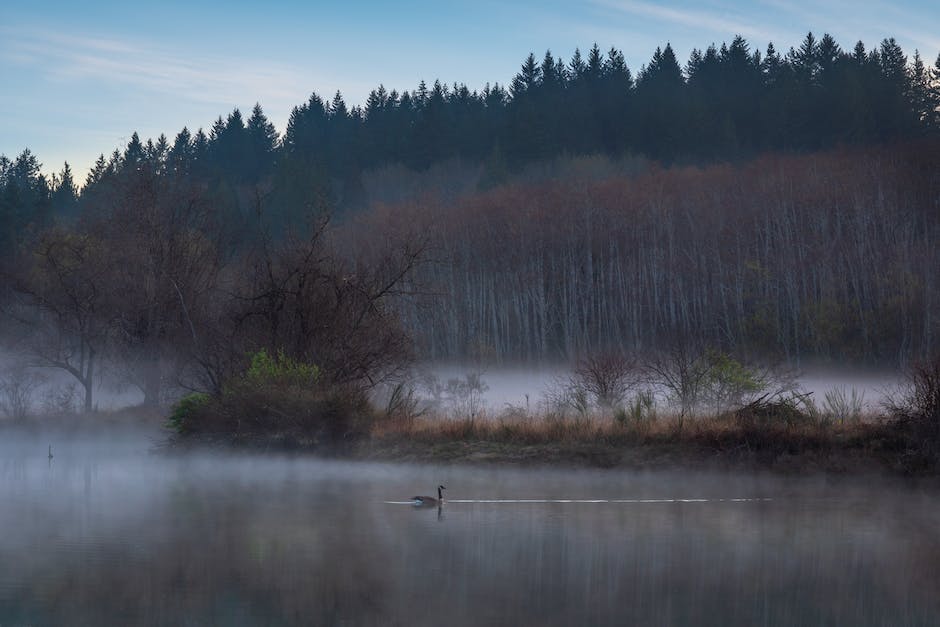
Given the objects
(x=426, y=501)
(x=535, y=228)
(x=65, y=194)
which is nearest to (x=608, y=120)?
(x=535, y=228)

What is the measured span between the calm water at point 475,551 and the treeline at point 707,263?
50.3 metres

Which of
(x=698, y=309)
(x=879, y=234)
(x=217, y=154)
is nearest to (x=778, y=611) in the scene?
(x=698, y=309)

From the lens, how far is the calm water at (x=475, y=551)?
11320 mm

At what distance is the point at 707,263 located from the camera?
3137 inches

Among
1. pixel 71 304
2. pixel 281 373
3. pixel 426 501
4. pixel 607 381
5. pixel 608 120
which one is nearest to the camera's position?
pixel 426 501

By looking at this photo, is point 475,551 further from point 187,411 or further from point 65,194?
point 65,194

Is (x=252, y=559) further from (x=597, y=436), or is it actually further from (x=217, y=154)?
(x=217, y=154)

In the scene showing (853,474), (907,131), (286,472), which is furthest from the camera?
(907,131)

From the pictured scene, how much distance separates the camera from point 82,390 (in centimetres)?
5884

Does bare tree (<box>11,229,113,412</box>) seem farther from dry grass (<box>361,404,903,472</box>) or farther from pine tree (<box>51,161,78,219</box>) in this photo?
pine tree (<box>51,161,78,219</box>)

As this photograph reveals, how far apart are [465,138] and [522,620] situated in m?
107

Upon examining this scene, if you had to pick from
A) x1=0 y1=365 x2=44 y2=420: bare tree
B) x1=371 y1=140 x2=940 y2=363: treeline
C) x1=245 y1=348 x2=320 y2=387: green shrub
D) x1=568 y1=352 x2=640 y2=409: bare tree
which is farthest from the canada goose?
x1=371 y1=140 x2=940 y2=363: treeline

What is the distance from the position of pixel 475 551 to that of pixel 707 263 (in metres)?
67.9

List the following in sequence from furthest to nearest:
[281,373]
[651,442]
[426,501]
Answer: [281,373] < [651,442] < [426,501]
